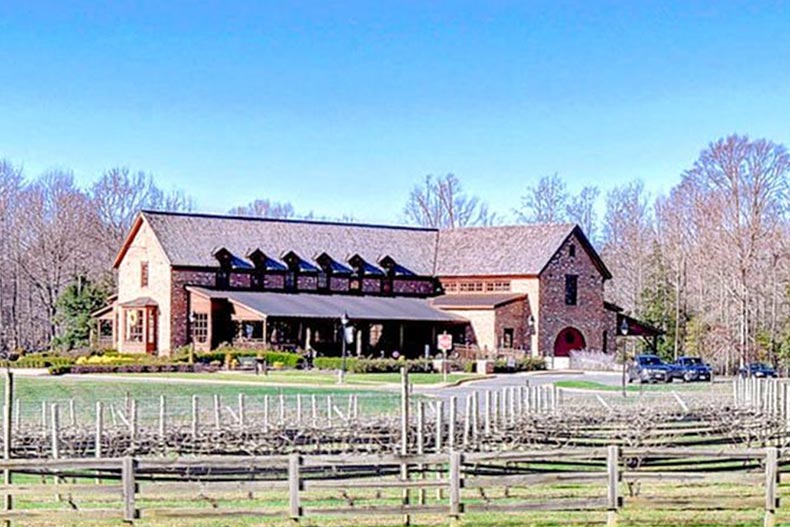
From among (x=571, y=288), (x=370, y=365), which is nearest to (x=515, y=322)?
(x=571, y=288)

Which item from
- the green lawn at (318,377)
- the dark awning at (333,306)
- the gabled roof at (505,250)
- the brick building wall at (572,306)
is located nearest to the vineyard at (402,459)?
the green lawn at (318,377)

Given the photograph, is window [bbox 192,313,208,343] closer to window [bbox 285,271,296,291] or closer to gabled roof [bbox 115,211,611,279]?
gabled roof [bbox 115,211,611,279]

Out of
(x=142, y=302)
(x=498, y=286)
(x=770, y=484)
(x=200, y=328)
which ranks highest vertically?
(x=498, y=286)

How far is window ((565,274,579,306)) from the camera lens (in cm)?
6919

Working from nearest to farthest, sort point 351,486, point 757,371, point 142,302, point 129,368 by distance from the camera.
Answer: point 351,486 → point 129,368 → point 757,371 → point 142,302

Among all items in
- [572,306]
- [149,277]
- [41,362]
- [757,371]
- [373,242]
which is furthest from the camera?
[373,242]

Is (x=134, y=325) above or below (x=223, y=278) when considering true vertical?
below

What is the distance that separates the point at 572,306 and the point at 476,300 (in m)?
5.10

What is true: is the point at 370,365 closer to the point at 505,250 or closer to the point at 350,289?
the point at 350,289

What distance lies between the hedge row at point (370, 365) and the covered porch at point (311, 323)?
233 centimetres

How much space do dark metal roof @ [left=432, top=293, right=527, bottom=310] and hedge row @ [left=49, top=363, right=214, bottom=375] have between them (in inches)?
643

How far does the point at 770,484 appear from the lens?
17.0 m

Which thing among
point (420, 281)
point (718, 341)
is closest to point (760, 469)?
point (718, 341)

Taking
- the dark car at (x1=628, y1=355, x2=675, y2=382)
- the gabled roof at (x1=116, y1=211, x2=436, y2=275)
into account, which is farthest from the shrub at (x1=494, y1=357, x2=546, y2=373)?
the gabled roof at (x1=116, y1=211, x2=436, y2=275)
